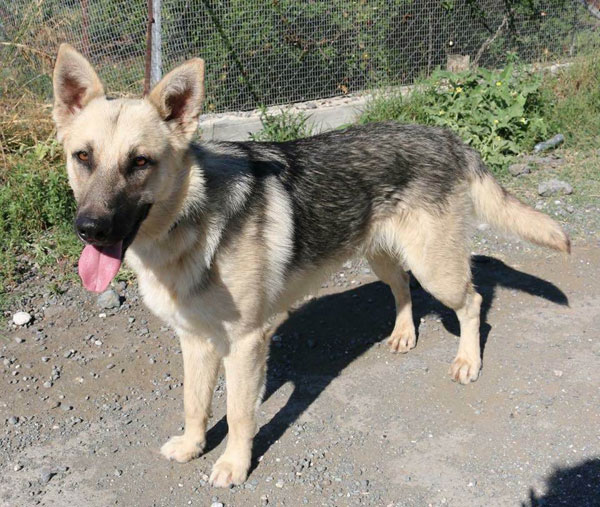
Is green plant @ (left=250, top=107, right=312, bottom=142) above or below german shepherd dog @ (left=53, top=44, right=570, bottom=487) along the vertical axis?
below

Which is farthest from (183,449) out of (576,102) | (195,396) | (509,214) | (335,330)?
(576,102)

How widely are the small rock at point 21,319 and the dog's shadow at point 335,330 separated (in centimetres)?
179

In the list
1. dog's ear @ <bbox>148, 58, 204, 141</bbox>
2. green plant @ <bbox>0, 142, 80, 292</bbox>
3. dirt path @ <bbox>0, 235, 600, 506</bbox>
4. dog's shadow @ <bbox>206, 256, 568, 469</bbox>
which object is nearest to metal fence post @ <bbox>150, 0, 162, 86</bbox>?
green plant @ <bbox>0, 142, 80, 292</bbox>

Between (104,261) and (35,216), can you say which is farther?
(35,216)

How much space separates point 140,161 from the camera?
110 inches

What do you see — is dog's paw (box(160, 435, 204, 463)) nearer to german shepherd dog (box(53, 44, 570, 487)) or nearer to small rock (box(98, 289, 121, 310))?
german shepherd dog (box(53, 44, 570, 487))

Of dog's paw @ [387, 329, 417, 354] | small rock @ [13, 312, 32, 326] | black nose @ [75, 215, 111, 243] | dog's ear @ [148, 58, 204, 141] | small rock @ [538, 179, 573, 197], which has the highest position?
dog's ear @ [148, 58, 204, 141]

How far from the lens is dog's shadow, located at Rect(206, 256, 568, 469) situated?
3.81 metres

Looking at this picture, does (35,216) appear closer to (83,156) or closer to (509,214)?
(83,156)

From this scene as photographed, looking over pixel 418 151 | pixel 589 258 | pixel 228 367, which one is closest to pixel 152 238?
pixel 228 367

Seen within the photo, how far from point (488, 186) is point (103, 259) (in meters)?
2.45

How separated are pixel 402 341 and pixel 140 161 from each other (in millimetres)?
2343

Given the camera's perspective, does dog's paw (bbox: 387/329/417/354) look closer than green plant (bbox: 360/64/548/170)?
Yes

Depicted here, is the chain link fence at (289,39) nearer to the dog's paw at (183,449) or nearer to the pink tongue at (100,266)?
the pink tongue at (100,266)
